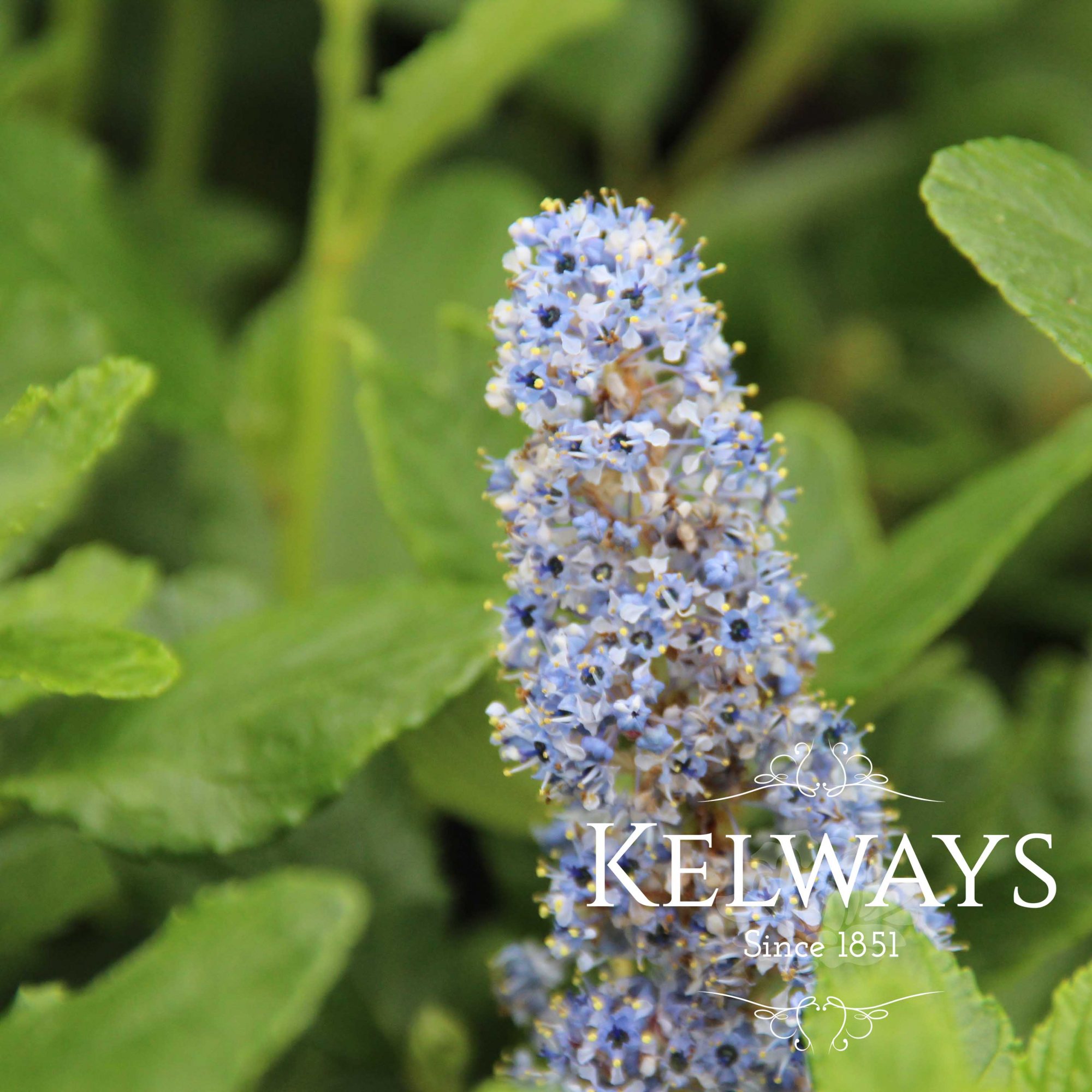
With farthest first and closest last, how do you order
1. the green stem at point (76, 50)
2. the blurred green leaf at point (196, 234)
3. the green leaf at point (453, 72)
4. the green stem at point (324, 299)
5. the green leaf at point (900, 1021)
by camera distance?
the blurred green leaf at point (196, 234), the green stem at point (76, 50), the green stem at point (324, 299), the green leaf at point (453, 72), the green leaf at point (900, 1021)

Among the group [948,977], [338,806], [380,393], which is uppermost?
[380,393]

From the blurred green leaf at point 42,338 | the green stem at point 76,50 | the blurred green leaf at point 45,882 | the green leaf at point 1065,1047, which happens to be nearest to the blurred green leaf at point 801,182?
the green stem at point 76,50

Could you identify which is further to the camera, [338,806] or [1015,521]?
[338,806]

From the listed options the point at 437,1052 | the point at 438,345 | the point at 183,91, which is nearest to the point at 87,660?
the point at 437,1052

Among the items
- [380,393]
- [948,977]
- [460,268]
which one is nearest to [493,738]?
[948,977]

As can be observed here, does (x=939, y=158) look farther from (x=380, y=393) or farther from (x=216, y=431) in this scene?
(x=216, y=431)

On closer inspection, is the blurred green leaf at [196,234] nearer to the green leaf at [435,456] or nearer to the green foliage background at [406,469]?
the green foliage background at [406,469]

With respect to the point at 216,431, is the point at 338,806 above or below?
below

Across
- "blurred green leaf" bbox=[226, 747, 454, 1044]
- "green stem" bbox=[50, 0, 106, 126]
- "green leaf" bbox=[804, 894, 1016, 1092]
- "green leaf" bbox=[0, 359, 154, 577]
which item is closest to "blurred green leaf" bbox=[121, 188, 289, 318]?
"green stem" bbox=[50, 0, 106, 126]
